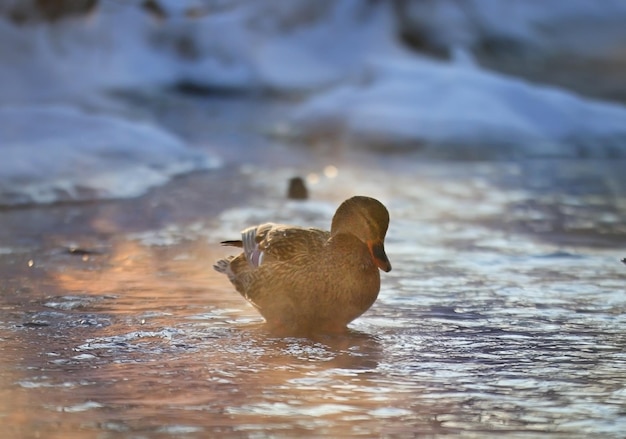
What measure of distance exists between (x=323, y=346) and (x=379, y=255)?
46 cm

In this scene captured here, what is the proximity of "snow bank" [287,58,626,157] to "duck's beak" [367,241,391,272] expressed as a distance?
34.6ft

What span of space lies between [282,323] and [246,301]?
74cm

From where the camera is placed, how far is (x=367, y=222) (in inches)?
209

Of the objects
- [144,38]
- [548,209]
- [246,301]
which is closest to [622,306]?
[246,301]

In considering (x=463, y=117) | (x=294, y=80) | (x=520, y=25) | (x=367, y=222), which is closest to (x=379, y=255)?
(x=367, y=222)

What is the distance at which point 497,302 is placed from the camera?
602 cm

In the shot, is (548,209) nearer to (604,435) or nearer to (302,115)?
(604,435)

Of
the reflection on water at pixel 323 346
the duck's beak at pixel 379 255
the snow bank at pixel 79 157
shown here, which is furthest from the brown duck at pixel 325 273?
the snow bank at pixel 79 157

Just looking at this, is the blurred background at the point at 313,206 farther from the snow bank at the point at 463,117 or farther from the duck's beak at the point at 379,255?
the duck's beak at the point at 379,255

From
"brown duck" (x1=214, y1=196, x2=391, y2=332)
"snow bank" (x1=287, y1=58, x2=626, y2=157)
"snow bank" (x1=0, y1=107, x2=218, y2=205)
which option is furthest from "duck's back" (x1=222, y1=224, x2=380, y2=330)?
"snow bank" (x1=287, y1=58, x2=626, y2=157)

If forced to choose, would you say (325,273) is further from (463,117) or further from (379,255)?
(463,117)

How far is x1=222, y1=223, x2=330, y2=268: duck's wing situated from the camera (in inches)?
212

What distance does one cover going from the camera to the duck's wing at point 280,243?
17.7ft

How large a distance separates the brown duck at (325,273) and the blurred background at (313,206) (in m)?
0.13
